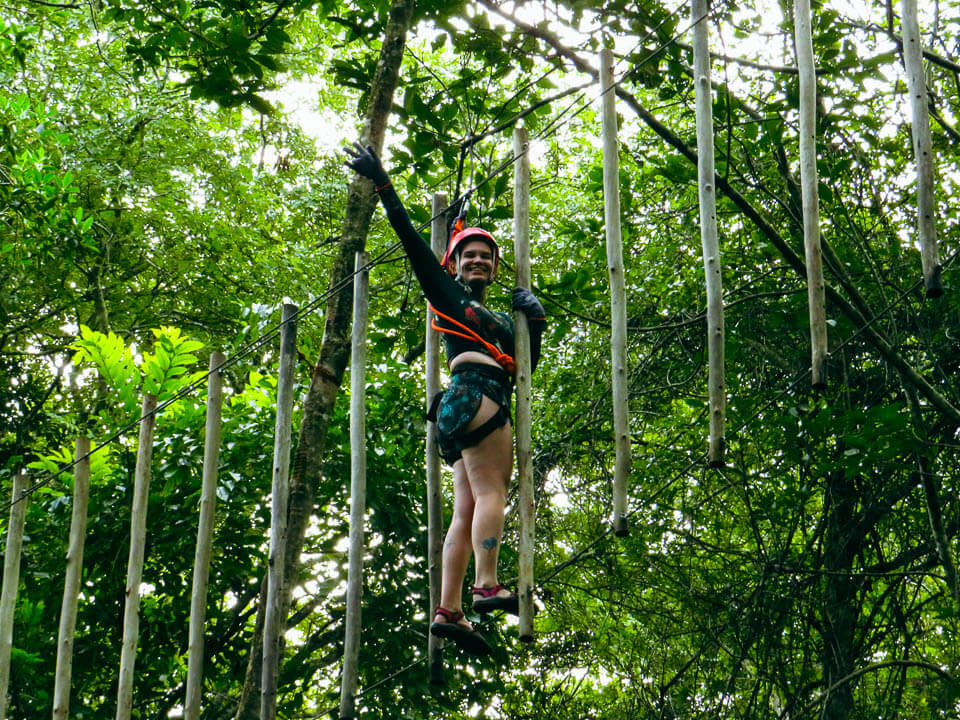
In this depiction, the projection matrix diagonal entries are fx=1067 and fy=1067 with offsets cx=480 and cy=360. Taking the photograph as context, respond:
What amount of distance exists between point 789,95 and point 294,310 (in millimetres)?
2825

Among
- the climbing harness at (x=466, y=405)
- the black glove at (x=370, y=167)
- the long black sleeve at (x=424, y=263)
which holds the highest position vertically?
the black glove at (x=370, y=167)

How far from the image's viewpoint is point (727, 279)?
698 cm

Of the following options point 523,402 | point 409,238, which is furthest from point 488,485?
point 409,238

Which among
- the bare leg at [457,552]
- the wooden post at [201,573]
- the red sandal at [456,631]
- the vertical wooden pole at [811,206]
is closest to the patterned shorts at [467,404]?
the bare leg at [457,552]

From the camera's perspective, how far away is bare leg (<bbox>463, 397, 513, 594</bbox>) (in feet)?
12.6

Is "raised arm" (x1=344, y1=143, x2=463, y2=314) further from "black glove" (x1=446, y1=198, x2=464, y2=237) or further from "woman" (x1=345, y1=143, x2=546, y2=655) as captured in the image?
"black glove" (x1=446, y1=198, x2=464, y2=237)

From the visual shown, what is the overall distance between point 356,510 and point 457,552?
17.8 inches

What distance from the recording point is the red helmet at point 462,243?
170 inches

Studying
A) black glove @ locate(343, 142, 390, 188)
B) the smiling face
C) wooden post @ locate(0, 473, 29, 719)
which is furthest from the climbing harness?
wooden post @ locate(0, 473, 29, 719)

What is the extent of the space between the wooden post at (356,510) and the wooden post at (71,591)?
3.86 feet

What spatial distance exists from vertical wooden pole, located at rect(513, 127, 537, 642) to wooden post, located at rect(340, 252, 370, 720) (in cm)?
74

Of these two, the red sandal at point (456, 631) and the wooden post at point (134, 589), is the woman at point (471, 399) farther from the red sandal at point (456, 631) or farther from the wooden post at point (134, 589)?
the wooden post at point (134, 589)

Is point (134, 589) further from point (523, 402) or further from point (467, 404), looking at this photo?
point (523, 402)

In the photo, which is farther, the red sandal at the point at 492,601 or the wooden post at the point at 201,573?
the wooden post at the point at 201,573
